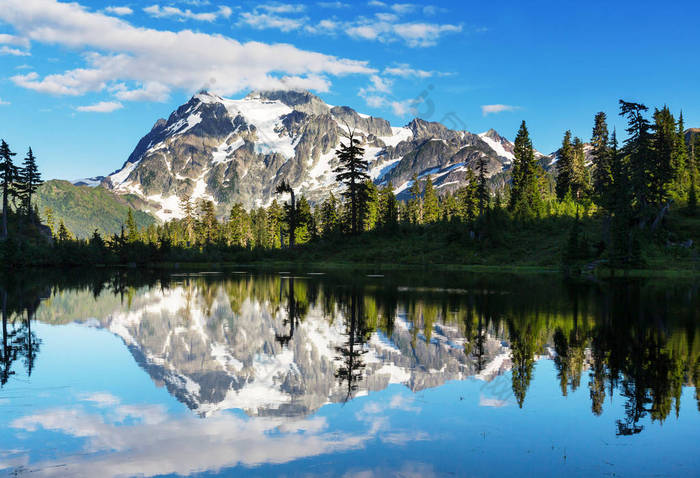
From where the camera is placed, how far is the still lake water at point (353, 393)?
9078 mm

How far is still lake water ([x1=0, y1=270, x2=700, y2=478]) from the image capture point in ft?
29.8

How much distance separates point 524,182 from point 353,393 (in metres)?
89.2

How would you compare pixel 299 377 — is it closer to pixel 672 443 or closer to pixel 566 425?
pixel 566 425

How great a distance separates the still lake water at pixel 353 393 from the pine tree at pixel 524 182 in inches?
2335

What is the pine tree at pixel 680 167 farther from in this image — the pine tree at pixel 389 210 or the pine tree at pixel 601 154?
the pine tree at pixel 389 210

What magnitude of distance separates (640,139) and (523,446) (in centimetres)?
7517

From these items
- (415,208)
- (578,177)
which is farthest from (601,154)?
(415,208)

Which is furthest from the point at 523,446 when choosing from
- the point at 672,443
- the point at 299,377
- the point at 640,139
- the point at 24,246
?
the point at 24,246

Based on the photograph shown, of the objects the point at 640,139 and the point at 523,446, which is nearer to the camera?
the point at 523,446

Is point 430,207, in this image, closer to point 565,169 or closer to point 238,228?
point 565,169

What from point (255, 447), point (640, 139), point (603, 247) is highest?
point (640, 139)

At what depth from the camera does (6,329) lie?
21891 mm

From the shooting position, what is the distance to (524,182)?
95.3 meters

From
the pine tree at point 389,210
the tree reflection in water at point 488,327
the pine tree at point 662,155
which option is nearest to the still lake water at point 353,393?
the tree reflection in water at point 488,327
